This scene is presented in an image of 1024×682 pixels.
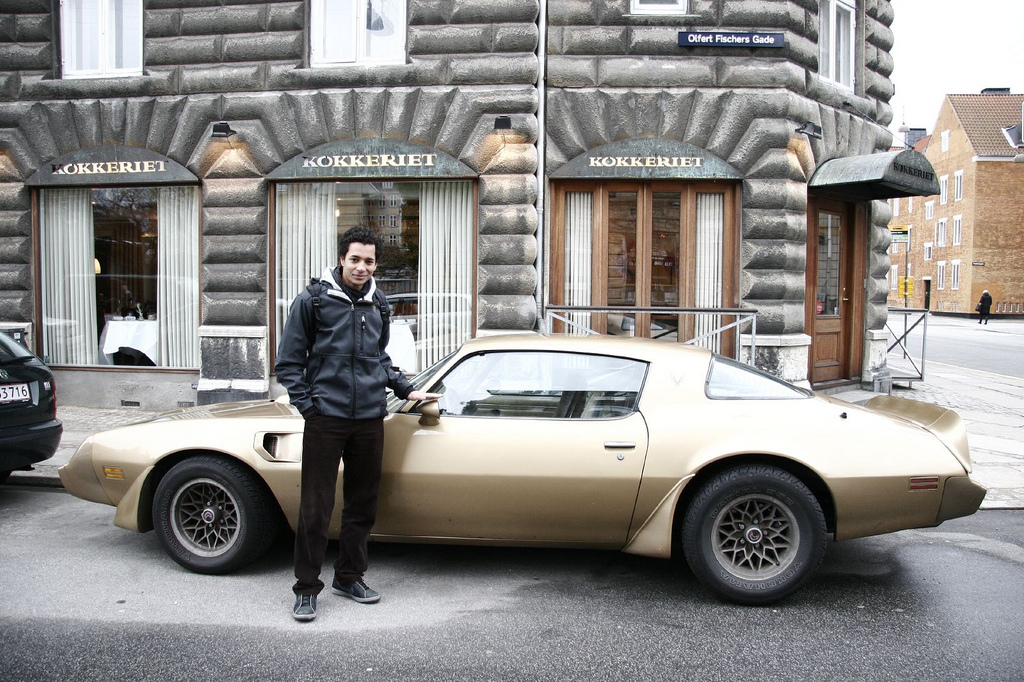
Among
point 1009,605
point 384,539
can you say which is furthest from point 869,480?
point 384,539

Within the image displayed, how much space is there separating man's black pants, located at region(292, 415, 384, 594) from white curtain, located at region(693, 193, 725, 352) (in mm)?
6839

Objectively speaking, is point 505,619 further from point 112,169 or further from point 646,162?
point 112,169

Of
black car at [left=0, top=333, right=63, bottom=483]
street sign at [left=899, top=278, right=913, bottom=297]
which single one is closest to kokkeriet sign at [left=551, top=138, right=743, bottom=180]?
black car at [left=0, top=333, right=63, bottom=483]

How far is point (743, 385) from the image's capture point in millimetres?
4535

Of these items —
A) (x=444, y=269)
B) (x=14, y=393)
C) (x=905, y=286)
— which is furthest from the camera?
(x=905, y=286)

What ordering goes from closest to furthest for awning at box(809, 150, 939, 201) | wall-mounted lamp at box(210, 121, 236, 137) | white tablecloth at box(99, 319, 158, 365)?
1. awning at box(809, 150, 939, 201)
2. wall-mounted lamp at box(210, 121, 236, 137)
3. white tablecloth at box(99, 319, 158, 365)

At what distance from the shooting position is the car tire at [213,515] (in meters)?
4.43

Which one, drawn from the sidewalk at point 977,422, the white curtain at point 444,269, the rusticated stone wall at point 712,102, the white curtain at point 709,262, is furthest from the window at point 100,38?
the white curtain at point 709,262

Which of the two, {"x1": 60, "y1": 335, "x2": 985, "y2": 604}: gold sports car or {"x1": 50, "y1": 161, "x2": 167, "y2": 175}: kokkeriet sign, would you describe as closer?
{"x1": 60, "y1": 335, "x2": 985, "y2": 604}: gold sports car

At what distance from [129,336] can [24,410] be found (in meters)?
5.10

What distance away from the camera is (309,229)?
10.4m

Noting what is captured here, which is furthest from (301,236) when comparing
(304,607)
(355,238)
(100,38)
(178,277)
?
(304,607)

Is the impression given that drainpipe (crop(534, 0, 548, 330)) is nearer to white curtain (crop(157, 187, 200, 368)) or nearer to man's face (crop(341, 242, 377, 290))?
white curtain (crop(157, 187, 200, 368))

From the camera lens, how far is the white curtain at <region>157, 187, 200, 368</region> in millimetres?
10539
